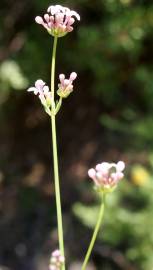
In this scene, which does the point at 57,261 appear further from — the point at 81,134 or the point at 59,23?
the point at 81,134

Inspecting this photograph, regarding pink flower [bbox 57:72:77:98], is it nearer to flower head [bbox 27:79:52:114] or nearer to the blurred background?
flower head [bbox 27:79:52:114]

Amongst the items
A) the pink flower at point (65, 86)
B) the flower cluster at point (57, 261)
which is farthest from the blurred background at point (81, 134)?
the flower cluster at point (57, 261)

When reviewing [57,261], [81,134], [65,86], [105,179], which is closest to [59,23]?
[65,86]

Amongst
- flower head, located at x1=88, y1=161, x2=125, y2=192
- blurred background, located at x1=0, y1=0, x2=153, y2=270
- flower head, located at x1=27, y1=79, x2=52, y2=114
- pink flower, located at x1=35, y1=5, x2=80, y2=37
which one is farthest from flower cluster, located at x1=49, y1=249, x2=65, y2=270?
blurred background, located at x1=0, y1=0, x2=153, y2=270

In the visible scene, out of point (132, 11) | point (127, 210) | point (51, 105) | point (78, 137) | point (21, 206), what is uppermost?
point (78, 137)

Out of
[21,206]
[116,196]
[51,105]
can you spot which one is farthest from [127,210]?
[51,105]

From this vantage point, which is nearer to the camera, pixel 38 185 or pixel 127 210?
pixel 127 210

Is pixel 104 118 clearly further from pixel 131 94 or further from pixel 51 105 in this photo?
pixel 51 105

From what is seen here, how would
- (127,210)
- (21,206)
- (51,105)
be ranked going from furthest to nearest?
(21,206), (127,210), (51,105)
